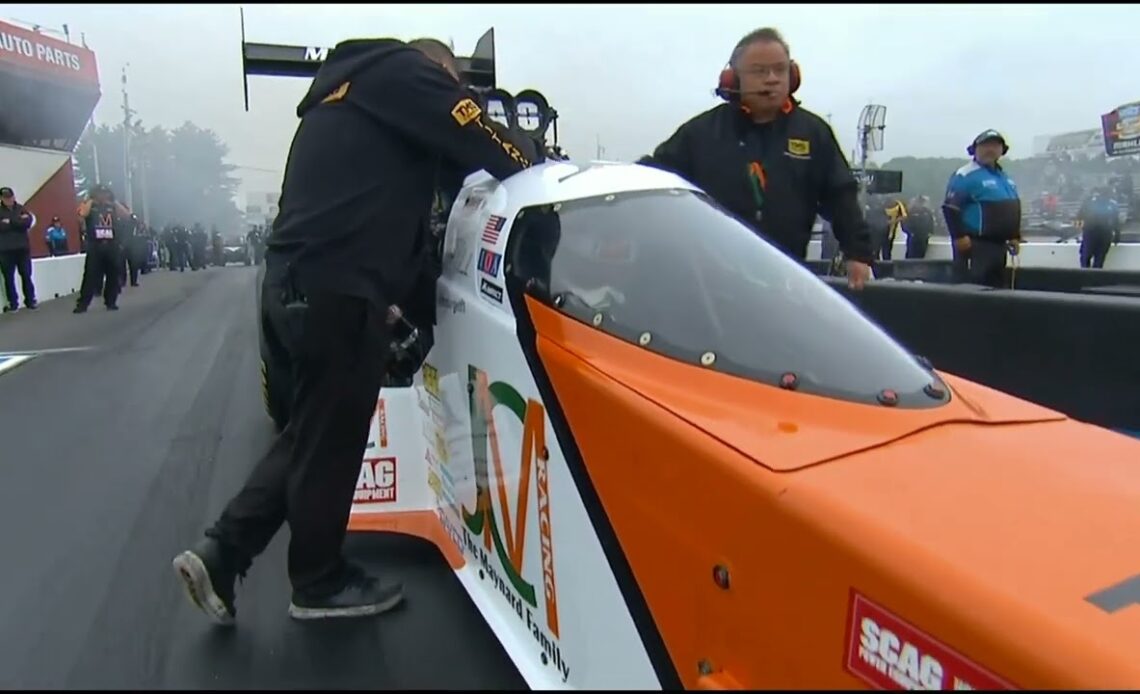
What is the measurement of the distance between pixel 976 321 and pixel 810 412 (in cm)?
331

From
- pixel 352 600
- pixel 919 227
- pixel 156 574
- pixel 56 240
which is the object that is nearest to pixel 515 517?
pixel 352 600

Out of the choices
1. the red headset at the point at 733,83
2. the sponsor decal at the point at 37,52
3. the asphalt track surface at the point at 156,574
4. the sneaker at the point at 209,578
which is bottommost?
the asphalt track surface at the point at 156,574

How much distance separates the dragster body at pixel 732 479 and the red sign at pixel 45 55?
22.2 meters

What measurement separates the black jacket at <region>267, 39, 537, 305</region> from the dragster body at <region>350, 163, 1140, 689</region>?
0.58 feet

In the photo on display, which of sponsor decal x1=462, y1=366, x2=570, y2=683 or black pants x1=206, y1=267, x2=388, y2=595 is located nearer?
sponsor decal x1=462, y1=366, x2=570, y2=683

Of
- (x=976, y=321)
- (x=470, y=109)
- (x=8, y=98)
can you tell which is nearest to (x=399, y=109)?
(x=470, y=109)

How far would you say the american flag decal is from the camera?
2053mm

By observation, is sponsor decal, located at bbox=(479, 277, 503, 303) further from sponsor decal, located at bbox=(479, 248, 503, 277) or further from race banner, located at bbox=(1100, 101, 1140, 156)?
race banner, located at bbox=(1100, 101, 1140, 156)

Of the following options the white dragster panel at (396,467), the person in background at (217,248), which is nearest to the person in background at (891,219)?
the white dragster panel at (396,467)

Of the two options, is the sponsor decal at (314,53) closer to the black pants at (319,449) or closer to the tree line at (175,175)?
the black pants at (319,449)

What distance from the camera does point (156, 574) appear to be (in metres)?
2.73

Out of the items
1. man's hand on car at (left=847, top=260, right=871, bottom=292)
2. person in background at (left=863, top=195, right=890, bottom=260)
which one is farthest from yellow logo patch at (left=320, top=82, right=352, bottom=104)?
person in background at (left=863, top=195, right=890, bottom=260)

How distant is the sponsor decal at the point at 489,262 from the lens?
200 centimetres

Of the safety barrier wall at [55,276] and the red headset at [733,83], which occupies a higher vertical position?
the red headset at [733,83]
